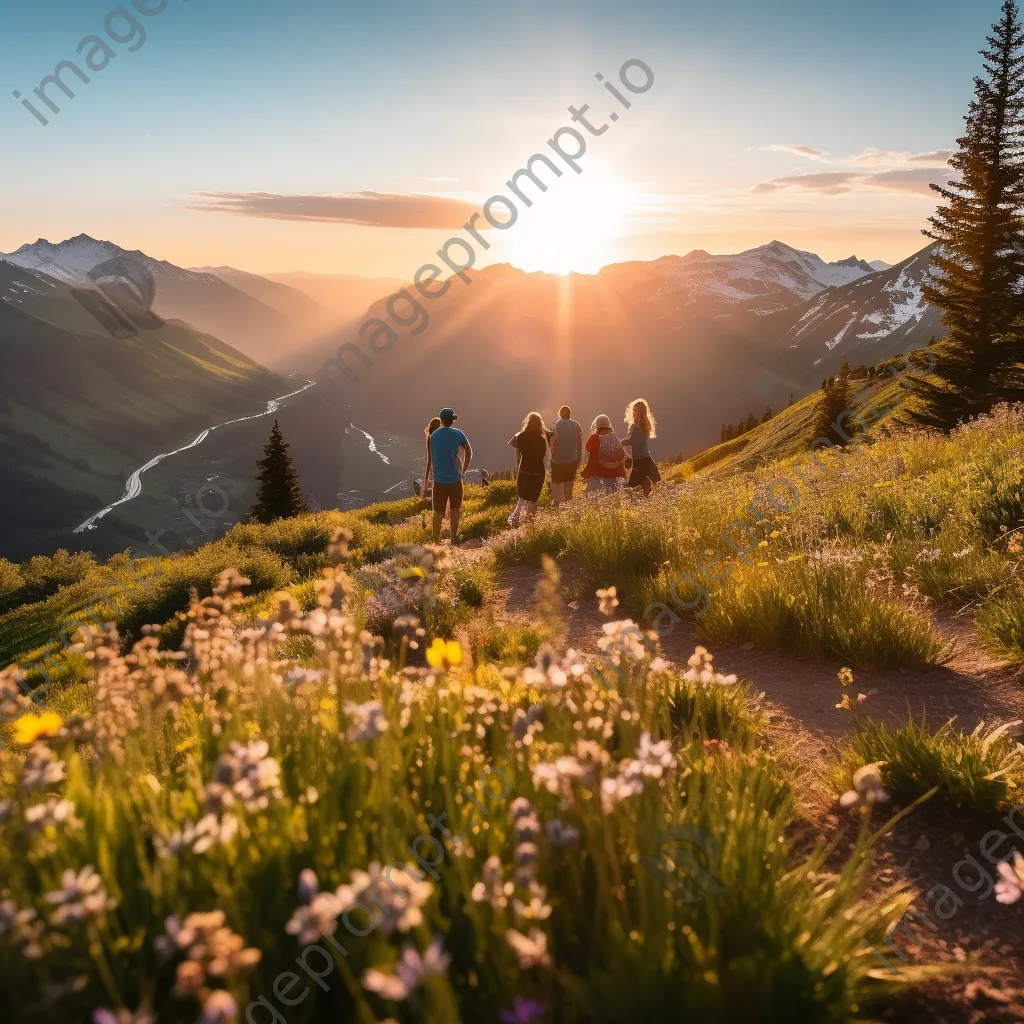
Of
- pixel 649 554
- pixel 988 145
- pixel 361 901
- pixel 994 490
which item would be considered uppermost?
pixel 988 145

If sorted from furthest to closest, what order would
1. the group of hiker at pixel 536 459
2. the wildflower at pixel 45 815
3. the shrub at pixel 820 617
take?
the group of hiker at pixel 536 459, the shrub at pixel 820 617, the wildflower at pixel 45 815

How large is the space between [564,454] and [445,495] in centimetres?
301

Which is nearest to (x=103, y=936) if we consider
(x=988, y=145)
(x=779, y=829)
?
(x=779, y=829)

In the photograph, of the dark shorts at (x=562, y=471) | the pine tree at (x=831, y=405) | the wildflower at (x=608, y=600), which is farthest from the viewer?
the pine tree at (x=831, y=405)

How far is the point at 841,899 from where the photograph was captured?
104 inches

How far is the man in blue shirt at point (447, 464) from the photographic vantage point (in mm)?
14477

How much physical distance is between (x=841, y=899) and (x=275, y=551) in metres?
18.7

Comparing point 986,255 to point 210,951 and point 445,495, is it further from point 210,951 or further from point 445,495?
point 210,951

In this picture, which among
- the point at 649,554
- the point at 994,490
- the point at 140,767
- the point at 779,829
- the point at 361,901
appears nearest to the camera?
the point at 361,901

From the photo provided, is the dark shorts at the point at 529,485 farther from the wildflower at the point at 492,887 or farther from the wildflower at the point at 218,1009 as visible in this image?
the wildflower at the point at 218,1009

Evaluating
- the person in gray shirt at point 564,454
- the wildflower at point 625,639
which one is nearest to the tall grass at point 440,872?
the wildflower at point 625,639

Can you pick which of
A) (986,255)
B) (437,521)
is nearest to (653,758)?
(437,521)

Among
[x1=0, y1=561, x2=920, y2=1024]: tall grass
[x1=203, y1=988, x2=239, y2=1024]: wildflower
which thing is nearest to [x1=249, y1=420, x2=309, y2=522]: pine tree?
[x1=0, y1=561, x2=920, y2=1024]: tall grass

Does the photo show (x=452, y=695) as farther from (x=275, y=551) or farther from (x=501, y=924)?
(x=275, y=551)
